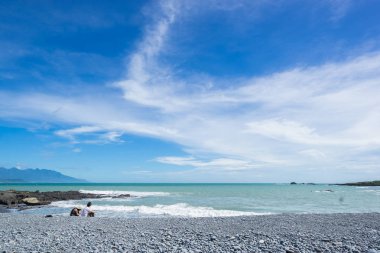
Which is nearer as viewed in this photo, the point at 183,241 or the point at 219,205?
the point at 183,241

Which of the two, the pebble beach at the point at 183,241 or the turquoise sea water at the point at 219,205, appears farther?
the turquoise sea water at the point at 219,205

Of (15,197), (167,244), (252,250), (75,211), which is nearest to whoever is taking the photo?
(252,250)

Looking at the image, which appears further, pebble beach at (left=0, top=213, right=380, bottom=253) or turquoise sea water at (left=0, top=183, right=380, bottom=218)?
turquoise sea water at (left=0, top=183, right=380, bottom=218)

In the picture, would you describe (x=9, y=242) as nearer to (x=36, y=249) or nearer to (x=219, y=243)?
(x=36, y=249)

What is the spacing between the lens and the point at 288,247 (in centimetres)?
985

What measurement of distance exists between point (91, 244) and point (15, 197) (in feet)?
122

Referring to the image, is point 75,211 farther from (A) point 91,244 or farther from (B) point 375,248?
(B) point 375,248

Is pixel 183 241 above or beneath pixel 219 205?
beneath

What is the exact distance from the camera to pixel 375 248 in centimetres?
996

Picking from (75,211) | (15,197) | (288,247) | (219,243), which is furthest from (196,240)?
(15,197)

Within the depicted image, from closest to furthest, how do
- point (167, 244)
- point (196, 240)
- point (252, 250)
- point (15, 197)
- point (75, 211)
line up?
point (252, 250) < point (167, 244) < point (196, 240) < point (75, 211) < point (15, 197)

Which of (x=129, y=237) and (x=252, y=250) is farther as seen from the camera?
(x=129, y=237)

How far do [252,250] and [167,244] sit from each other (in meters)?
2.64

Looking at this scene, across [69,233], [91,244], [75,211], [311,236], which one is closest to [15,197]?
[75,211]
